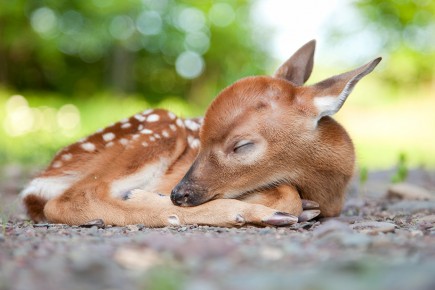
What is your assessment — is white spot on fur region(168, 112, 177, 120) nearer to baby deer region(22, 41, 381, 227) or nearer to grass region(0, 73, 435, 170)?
baby deer region(22, 41, 381, 227)

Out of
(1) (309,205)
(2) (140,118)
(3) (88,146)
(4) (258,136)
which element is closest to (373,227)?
(1) (309,205)

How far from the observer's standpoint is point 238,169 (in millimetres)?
4281

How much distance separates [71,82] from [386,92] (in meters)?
11.3

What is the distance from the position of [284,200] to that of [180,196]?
70cm

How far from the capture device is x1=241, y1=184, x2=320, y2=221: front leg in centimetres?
425

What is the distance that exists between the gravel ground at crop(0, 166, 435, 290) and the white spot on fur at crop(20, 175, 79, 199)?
3.19 ft

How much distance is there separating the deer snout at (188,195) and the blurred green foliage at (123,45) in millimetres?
11966

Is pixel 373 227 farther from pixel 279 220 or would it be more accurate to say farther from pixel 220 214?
pixel 220 214

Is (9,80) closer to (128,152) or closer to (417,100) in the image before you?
(417,100)

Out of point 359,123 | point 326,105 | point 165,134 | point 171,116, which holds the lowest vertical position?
point 359,123

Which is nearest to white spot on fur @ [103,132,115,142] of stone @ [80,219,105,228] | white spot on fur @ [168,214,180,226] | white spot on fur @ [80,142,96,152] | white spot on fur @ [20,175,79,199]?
white spot on fur @ [80,142,96,152]

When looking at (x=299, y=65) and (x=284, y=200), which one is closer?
(x=284, y=200)

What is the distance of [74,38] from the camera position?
18.1m

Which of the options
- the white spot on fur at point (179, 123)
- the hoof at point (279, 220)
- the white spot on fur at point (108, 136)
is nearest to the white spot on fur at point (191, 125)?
the white spot on fur at point (179, 123)
